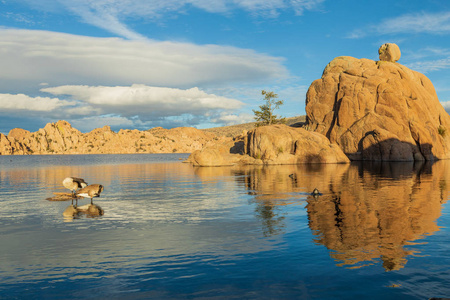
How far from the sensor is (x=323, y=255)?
1005cm

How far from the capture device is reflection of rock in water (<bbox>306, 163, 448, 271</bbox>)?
10.2 metres

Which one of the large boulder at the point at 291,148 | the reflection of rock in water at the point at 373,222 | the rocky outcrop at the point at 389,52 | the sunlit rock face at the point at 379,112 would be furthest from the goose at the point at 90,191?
the rocky outcrop at the point at 389,52

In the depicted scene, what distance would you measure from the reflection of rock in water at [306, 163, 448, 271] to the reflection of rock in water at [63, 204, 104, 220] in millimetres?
10018

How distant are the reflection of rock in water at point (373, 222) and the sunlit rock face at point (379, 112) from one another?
162 feet

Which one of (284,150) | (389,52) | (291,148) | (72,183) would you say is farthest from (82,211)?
(389,52)

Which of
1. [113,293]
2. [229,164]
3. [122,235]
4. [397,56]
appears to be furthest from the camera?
[397,56]

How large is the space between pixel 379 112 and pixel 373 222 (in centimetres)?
6648

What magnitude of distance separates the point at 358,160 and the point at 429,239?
65.0 meters

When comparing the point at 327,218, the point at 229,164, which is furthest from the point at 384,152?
the point at 327,218

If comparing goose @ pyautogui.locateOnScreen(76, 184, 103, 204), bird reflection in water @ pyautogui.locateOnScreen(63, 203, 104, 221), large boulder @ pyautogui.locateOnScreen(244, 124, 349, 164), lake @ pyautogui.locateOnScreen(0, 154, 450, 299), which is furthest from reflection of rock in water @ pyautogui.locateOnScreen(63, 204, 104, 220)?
large boulder @ pyautogui.locateOnScreen(244, 124, 349, 164)

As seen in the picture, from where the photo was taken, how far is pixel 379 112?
7444cm

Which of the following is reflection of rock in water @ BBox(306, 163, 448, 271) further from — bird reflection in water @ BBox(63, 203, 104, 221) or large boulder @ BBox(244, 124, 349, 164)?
large boulder @ BBox(244, 124, 349, 164)

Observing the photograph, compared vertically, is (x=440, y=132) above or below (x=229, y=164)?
above

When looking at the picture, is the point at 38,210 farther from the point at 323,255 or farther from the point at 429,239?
the point at 429,239
